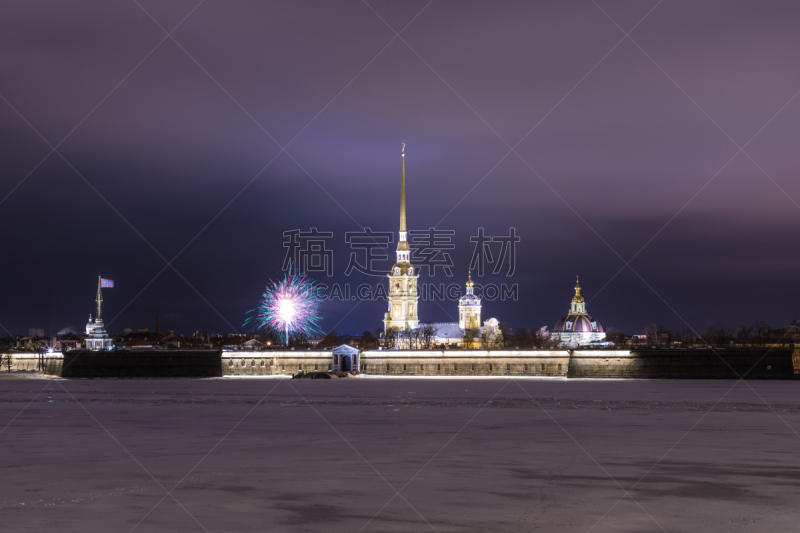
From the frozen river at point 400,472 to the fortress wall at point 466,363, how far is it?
80.7 m

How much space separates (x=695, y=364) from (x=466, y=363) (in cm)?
3016

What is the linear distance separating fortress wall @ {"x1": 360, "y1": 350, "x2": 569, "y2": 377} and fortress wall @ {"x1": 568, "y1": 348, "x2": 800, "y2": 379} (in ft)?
20.5

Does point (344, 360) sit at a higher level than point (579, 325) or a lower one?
lower

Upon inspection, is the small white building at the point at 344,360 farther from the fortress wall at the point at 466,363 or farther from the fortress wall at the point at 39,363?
the fortress wall at the point at 39,363

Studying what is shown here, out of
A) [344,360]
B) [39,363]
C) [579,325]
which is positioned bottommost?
[39,363]

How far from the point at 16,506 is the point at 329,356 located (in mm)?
113464

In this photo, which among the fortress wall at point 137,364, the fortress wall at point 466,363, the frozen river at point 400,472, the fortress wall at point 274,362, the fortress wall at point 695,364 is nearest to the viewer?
the frozen river at point 400,472

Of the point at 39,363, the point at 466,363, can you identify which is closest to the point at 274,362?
the point at 466,363

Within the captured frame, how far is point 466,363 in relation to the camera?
125 meters

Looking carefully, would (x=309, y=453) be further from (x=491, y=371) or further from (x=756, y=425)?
(x=491, y=371)

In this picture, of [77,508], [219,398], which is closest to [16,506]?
[77,508]

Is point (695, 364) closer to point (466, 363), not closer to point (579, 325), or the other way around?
point (466, 363)

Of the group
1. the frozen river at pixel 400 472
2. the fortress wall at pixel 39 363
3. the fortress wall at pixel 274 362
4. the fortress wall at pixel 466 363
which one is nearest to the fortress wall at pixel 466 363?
the fortress wall at pixel 466 363

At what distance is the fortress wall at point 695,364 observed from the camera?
106m
